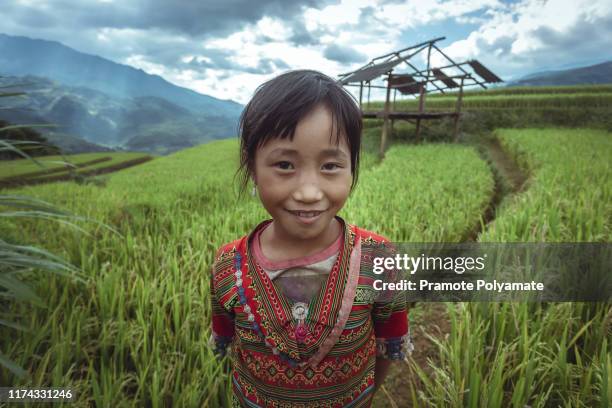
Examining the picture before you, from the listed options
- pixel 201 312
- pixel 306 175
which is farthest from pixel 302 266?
pixel 201 312

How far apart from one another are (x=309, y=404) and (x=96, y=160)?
71.6 feet

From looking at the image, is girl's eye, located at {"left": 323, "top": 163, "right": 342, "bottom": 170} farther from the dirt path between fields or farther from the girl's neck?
the dirt path between fields

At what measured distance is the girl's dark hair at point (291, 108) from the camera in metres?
0.75

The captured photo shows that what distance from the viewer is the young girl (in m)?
0.76

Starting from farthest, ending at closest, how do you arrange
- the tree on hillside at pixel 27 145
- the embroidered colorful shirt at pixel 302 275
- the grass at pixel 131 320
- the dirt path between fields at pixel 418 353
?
the dirt path between fields at pixel 418 353
the tree on hillside at pixel 27 145
the grass at pixel 131 320
the embroidered colorful shirt at pixel 302 275

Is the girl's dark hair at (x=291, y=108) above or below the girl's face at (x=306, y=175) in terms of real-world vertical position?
above

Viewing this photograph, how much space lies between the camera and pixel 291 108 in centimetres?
74

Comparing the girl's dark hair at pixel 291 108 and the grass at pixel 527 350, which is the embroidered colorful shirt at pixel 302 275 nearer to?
the girl's dark hair at pixel 291 108

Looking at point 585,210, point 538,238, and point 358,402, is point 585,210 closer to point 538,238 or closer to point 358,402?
point 538,238

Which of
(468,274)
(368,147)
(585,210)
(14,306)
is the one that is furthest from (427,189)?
(368,147)

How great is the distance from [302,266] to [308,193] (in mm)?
232

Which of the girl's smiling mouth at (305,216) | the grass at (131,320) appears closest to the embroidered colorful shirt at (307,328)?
the girl's smiling mouth at (305,216)

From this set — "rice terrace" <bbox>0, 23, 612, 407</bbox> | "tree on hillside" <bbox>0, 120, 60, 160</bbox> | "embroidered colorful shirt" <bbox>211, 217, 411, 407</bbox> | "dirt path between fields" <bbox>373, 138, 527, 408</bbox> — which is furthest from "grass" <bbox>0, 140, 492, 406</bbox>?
"dirt path between fields" <bbox>373, 138, 527, 408</bbox>

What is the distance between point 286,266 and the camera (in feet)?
2.80
